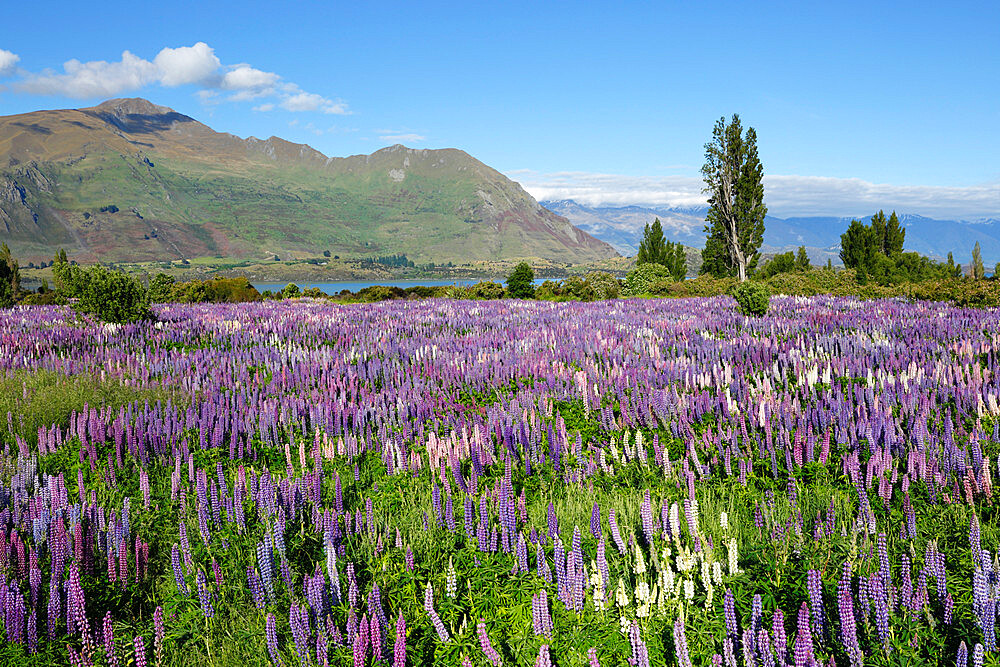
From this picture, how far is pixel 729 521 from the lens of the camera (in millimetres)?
3447

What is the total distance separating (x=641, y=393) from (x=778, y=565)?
331 cm

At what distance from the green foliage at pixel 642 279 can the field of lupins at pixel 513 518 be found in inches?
1310

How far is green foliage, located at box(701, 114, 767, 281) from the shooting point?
190 ft

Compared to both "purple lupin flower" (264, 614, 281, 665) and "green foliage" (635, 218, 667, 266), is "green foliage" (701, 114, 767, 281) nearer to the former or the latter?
"green foliage" (635, 218, 667, 266)

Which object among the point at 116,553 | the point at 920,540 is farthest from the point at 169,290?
the point at 920,540

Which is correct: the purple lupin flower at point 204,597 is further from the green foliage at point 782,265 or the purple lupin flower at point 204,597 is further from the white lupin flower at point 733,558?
the green foliage at point 782,265

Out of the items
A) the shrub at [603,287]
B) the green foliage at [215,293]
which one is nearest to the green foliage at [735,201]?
the shrub at [603,287]

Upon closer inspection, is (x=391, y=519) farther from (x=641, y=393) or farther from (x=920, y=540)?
(x=641, y=393)

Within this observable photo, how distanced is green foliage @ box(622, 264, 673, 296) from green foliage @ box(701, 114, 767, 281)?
50.9 ft

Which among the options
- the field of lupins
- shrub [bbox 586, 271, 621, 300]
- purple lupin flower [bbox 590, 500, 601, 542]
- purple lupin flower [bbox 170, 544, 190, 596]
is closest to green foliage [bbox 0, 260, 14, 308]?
the field of lupins

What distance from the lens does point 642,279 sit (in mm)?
43000

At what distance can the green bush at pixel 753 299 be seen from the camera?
13551mm

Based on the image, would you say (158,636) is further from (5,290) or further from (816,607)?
(5,290)

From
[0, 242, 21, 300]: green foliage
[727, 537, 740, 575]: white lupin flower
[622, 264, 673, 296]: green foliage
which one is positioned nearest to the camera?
[727, 537, 740, 575]: white lupin flower
